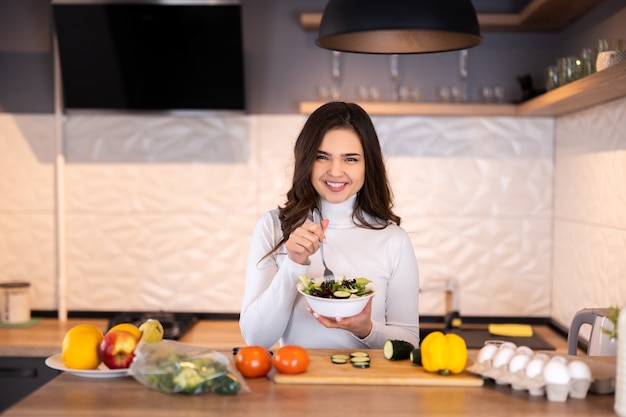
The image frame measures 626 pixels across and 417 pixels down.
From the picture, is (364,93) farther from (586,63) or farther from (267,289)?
(267,289)

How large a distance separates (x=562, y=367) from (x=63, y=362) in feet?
3.52

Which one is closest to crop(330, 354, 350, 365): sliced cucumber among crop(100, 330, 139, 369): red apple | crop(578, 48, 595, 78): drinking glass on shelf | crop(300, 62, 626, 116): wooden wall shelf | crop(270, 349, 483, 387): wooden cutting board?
crop(270, 349, 483, 387): wooden cutting board

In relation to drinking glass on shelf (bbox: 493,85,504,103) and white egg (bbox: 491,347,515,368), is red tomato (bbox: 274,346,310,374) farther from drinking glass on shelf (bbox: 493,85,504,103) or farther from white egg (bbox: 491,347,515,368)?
drinking glass on shelf (bbox: 493,85,504,103)

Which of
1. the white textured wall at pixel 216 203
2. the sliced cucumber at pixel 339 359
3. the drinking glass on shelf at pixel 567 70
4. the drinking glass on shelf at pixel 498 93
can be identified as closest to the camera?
the sliced cucumber at pixel 339 359

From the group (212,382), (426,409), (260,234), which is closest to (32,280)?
(260,234)

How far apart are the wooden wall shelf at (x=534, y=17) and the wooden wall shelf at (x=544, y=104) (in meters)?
0.35

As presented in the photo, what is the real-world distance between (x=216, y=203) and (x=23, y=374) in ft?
3.74

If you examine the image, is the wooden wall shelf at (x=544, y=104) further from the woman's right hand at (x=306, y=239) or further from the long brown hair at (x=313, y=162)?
the woman's right hand at (x=306, y=239)

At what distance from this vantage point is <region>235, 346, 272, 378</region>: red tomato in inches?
64.8

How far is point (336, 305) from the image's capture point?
1741 millimetres

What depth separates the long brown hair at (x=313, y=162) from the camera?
2.12 metres

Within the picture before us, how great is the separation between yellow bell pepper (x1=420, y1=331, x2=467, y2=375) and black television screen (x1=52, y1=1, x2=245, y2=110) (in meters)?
2.02

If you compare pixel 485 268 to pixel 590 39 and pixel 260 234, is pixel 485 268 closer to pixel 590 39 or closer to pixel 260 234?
pixel 590 39

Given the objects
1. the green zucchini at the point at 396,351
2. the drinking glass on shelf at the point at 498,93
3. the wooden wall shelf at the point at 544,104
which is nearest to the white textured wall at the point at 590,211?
the wooden wall shelf at the point at 544,104
